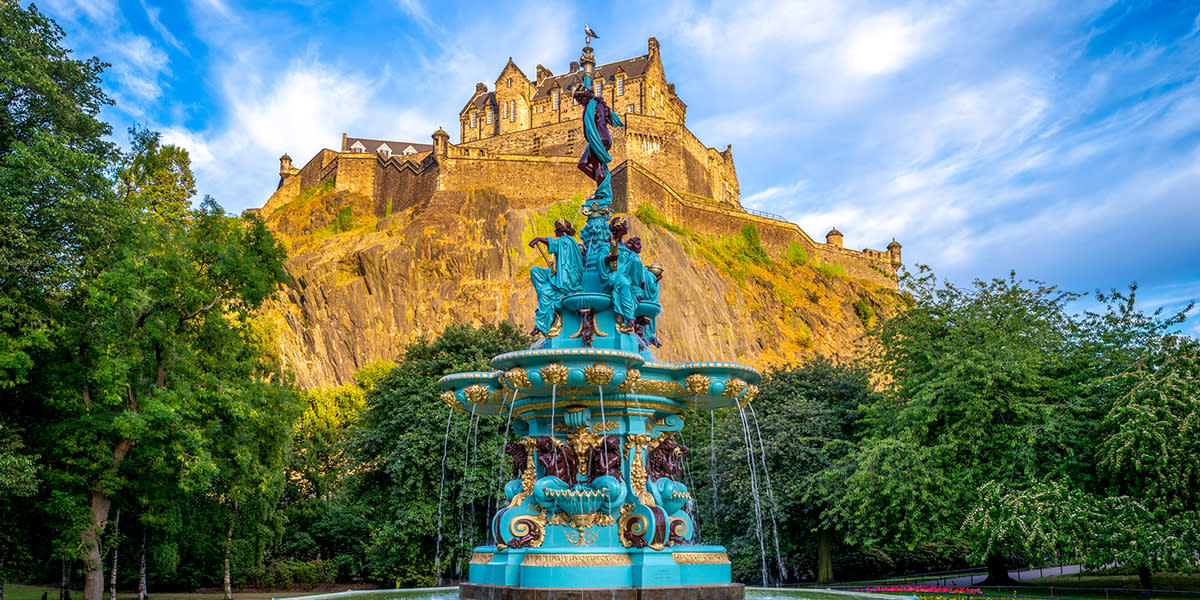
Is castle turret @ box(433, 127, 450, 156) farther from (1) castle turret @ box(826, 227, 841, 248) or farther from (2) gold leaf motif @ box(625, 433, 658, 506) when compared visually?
(2) gold leaf motif @ box(625, 433, 658, 506)

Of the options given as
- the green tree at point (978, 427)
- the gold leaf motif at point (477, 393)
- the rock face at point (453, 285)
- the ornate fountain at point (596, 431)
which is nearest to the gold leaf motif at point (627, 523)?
the ornate fountain at point (596, 431)

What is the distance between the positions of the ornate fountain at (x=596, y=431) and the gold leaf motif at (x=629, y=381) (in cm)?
2

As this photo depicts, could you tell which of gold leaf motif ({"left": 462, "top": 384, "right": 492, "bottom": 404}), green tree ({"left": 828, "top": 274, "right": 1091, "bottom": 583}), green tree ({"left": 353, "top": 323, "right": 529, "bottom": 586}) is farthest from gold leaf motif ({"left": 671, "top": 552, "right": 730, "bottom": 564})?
green tree ({"left": 353, "top": 323, "right": 529, "bottom": 586})

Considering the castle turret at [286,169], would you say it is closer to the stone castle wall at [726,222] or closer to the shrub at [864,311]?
the stone castle wall at [726,222]

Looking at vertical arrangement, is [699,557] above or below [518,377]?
below

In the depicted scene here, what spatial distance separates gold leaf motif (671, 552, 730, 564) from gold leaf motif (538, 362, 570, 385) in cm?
260

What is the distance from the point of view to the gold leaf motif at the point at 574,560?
991cm

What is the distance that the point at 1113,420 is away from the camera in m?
17.4

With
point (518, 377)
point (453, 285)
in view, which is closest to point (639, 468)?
point (518, 377)

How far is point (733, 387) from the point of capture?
11.2 metres

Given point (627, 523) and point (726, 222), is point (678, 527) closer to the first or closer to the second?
point (627, 523)

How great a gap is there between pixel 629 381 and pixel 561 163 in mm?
65188

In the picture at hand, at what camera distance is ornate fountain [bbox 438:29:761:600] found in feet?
32.9

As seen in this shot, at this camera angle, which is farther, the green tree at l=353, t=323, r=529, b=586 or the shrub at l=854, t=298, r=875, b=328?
the shrub at l=854, t=298, r=875, b=328
